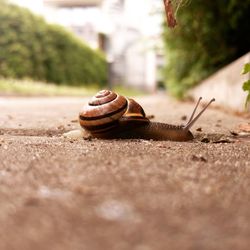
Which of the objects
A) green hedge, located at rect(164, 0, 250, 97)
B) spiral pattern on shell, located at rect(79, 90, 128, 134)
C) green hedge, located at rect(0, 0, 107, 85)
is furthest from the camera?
green hedge, located at rect(0, 0, 107, 85)

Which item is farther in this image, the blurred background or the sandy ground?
the blurred background

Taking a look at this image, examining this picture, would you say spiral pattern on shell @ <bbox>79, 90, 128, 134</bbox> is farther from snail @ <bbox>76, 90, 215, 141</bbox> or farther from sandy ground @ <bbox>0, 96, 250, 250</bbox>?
sandy ground @ <bbox>0, 96, 250, 250</bbox>

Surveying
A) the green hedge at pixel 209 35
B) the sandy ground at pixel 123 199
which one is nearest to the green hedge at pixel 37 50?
the green hedge at pixel 209 35

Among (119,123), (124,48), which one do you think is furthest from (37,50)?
(124,48)

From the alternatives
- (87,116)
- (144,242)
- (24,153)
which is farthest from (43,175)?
(87,116)

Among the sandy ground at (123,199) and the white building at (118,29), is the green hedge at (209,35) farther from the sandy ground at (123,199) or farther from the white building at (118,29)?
the white building at (118,29)

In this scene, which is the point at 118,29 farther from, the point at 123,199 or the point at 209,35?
the point at 123,199

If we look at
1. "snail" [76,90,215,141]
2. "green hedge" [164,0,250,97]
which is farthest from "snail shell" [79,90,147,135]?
"green hedge" [164,0,250,97]
